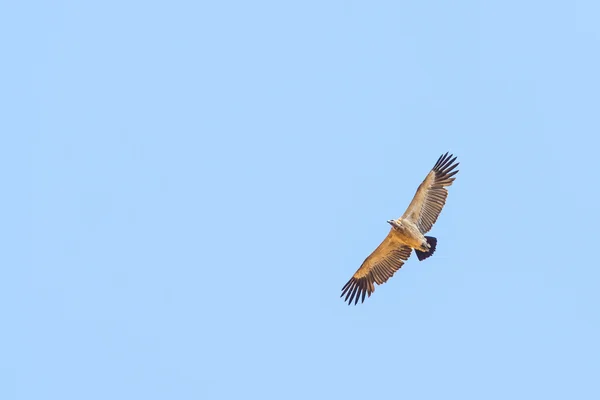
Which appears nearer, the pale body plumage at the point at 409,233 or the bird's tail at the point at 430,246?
the pale body plumage at the point at 409,233

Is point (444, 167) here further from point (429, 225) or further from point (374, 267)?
point (374, 267)

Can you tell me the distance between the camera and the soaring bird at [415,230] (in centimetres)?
2912

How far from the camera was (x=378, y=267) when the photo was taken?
30469 millimetres

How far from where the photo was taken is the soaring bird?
29.1 meters

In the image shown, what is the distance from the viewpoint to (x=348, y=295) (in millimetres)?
30875

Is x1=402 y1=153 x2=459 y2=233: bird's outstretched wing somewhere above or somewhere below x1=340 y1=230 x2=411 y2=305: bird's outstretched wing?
above

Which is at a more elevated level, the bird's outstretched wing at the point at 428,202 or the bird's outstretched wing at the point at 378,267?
the bird's outstretched wing at the point at 428,202

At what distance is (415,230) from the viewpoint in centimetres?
2909

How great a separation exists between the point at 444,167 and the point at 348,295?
A: 16.6 ft

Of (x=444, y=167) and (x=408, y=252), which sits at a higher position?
(x=444, y=167)

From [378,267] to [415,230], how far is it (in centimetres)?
208

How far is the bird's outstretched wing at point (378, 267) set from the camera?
98.1 ft

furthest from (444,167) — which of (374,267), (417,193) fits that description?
(374,267)

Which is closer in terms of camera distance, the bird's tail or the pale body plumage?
the pale body plumage
